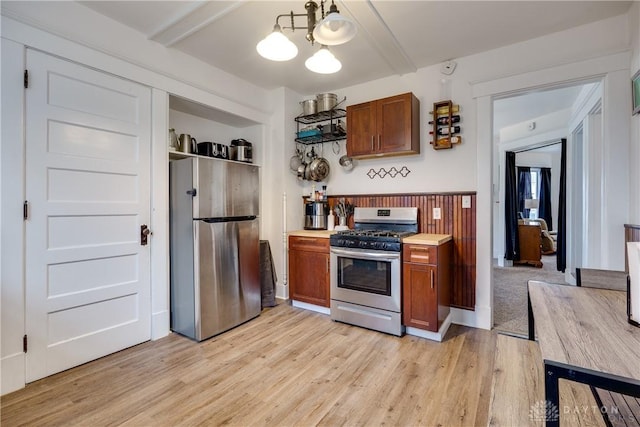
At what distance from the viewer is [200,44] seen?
2686mm

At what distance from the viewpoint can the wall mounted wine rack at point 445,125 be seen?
9.56 ft

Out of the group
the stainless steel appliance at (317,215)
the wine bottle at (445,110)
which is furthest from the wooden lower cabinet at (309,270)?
the wine bottle at (445,110)

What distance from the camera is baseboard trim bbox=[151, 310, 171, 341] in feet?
8.54

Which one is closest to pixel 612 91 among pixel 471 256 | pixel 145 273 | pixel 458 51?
pixel 458 51

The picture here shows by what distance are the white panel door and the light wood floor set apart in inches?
10.0

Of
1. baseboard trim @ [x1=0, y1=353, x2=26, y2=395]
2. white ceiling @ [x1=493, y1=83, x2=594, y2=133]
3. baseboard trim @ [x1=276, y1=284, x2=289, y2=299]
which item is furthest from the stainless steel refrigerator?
white ceiling @ [x1=493, y1=83, x2=594, y2=133]

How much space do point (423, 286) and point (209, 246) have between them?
191cm

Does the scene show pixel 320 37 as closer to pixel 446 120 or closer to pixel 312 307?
pixel 446 120

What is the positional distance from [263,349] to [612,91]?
3.48 meters

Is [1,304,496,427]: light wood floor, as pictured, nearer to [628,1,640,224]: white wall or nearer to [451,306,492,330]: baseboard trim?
[451,306,492,330]: baseboard trim

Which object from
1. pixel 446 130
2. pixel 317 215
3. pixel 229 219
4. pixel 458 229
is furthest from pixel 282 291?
pixel 446 130

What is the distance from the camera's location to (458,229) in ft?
9.68

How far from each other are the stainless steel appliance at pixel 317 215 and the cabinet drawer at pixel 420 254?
126cm

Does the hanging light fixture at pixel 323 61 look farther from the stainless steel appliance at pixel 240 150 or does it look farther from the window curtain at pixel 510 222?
the window curtain at pixel 510 222
